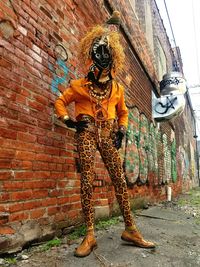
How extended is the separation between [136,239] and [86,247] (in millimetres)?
486

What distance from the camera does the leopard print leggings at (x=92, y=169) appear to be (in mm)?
2430

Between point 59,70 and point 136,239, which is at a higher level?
point 59,70

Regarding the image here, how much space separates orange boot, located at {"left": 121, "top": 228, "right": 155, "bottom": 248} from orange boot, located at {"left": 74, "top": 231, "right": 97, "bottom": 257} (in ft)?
1.11

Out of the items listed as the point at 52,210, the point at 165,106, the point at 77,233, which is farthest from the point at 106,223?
the point at 165,106

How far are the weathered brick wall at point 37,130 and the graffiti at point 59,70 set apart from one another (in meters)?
0.01

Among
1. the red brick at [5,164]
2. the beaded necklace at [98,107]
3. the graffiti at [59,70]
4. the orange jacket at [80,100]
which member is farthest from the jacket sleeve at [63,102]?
the red brick at [5,164]

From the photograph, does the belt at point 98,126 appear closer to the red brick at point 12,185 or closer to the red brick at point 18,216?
the red brick at point 12,185

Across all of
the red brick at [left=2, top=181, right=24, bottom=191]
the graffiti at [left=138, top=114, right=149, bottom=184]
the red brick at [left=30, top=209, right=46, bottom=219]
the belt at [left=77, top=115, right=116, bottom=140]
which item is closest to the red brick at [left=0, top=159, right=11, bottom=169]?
the red brick at [left=2, top=181, right=24, bottom=191]

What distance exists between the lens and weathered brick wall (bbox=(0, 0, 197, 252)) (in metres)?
2.33

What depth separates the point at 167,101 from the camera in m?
8.15

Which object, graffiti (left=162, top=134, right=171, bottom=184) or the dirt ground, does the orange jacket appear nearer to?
the dirt ground

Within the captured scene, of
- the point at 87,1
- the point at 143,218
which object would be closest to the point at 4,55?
the point at 87,1

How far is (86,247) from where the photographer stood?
229 centimetres

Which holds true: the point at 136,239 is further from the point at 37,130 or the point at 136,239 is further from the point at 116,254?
the point at 37,130
